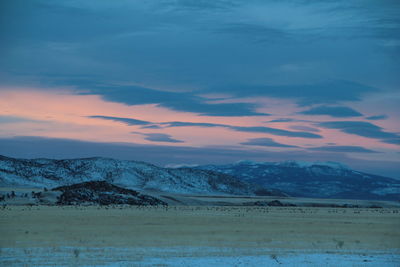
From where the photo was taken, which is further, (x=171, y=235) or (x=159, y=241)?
(x=171, y=235)

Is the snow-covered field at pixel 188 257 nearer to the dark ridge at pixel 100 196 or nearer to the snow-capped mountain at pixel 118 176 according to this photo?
the dark ridge at pixel 100 196

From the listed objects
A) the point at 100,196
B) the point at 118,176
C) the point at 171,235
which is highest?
the point at 118,176

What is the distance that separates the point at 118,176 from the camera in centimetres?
15375

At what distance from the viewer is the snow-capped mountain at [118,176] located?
136625 millimetres

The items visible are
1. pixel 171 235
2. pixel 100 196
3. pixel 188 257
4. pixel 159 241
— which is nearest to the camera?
pixel 188 257

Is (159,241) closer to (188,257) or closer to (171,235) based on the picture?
(171,235)

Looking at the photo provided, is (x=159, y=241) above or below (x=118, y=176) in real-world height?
below

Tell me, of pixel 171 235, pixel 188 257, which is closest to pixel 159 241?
pixel 171 235

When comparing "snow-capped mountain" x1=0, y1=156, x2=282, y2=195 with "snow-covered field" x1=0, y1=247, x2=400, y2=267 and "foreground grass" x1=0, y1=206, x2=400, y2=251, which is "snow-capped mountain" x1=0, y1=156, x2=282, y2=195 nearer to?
"foreground grass" x1=0, y1=206, x2=400, y2=251

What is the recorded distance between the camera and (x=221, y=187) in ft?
559

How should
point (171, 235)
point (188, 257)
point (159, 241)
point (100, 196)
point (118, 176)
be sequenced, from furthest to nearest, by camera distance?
point (118, 176), point (100, 196), point (171, 235), point (159, 241), point (188, 257)

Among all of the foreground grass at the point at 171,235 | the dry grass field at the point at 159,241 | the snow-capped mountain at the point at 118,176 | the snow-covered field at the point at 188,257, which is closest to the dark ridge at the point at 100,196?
the foreground grass at the point at 171,235

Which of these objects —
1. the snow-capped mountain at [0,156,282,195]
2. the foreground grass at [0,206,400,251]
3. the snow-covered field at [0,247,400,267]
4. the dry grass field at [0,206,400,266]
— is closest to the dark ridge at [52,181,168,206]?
the foreground grass at [0,206,400,251]

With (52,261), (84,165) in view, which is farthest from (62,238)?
(84,165)
